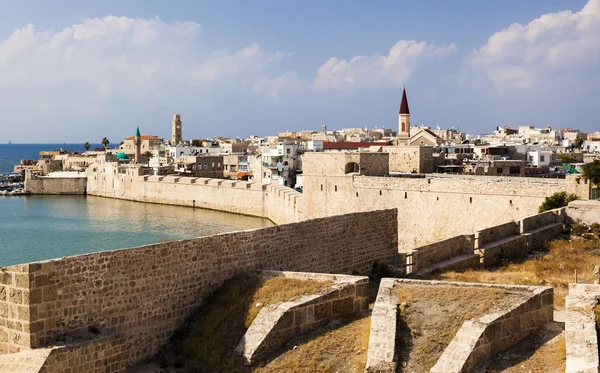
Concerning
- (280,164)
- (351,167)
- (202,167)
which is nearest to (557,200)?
(351,167)

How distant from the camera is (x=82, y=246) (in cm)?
3281

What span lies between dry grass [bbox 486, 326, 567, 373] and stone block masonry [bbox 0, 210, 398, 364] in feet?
14.0

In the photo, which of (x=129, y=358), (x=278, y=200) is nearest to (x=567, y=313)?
(x=129, y=358)

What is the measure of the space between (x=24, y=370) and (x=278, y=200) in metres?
34.8

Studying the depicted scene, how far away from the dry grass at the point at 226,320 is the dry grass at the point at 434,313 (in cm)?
132

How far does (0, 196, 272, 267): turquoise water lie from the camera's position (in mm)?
32344

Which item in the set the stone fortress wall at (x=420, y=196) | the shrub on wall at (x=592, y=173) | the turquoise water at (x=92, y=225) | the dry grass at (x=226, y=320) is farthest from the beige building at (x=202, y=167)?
the dry grass at (x=226, y=320)

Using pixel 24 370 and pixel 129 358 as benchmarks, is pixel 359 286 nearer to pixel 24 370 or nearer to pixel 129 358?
pixel 129 358

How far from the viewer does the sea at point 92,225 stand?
3231cm

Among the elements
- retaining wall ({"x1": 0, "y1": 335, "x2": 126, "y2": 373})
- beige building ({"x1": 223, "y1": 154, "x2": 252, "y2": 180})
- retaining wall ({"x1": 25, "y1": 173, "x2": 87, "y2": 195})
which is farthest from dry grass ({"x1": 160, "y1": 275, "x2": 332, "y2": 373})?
retaining wall ({"x1": 25, "y1": 173, "x2": 87, "y2": 195})

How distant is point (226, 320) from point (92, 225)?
119 ft

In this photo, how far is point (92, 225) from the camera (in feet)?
140

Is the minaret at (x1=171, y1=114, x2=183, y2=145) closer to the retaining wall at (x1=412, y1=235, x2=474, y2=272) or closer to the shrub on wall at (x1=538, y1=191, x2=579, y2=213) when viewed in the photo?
the shrub on wall at (x1=538, y1=191, x2=579, y2=213)

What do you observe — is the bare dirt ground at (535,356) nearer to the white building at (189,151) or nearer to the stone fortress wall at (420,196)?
the stone fortress wall at (420,196)
